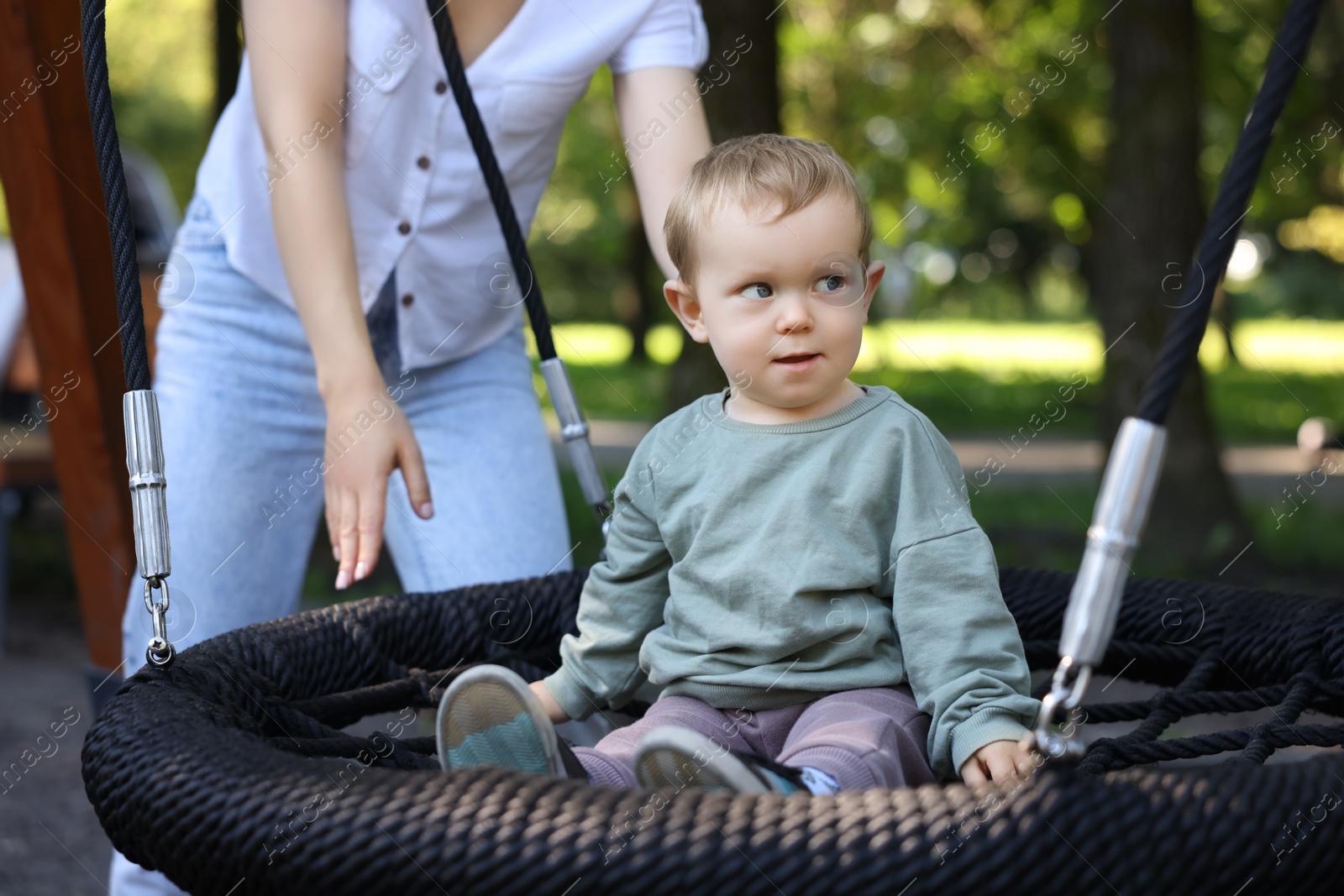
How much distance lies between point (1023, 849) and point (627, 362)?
18.4 meters

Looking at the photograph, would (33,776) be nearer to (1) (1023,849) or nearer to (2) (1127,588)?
(2) (1127,588)

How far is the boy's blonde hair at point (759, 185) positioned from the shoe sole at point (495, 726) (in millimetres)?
495

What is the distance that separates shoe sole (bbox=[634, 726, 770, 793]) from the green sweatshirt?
256mm

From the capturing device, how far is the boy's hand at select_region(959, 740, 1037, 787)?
109 centimetres

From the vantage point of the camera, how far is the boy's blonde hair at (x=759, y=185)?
126 cm

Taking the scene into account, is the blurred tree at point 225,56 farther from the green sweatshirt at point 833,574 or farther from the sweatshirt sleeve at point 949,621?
the sweatshirt sleeve at point 949,621

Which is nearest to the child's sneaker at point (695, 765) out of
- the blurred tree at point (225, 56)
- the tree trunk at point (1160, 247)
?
the tree trunk at point (1160, 247)

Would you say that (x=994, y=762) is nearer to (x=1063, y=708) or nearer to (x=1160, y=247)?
(x=1063, y=708)

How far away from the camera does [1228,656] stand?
1.65m

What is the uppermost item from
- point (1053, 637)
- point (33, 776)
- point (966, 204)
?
point (966, 204)

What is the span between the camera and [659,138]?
1.83 m

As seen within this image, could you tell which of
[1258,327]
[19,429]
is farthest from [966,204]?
[1258,327]

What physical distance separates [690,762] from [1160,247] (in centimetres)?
455

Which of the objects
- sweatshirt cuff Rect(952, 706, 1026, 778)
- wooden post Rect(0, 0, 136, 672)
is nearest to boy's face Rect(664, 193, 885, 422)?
sweatshirt cuff Rect(952, 706, 1026, 778)
